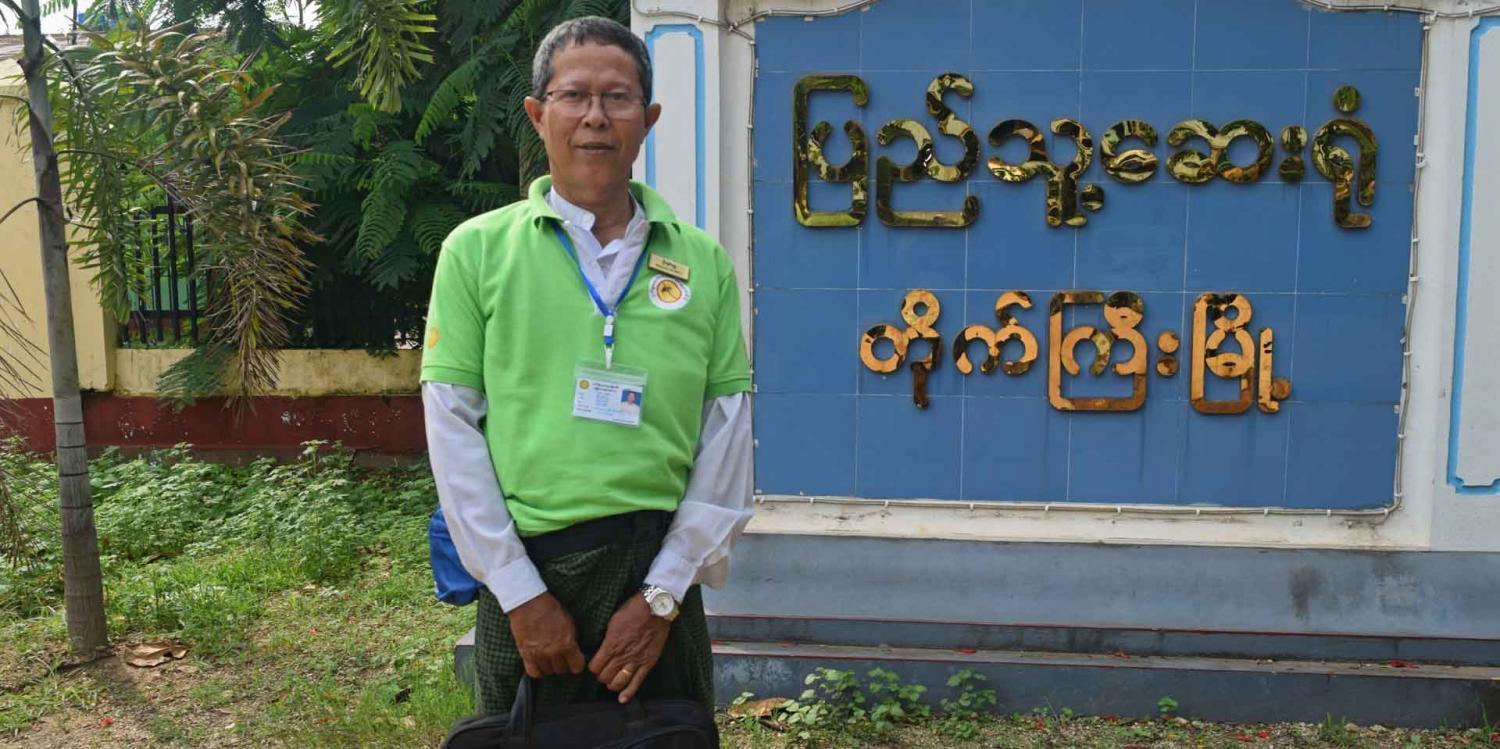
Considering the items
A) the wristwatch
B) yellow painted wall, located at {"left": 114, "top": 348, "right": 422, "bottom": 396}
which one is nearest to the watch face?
the wristwatch

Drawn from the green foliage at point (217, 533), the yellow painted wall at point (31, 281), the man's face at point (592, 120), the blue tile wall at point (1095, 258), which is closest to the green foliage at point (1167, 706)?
the blue tile wall at point (1095, 258)

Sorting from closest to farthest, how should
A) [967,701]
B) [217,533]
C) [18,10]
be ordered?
1. [967,701]
2. [18,10]
3. [217,533]

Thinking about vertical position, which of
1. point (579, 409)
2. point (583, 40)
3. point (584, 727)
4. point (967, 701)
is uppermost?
point (583, 40)

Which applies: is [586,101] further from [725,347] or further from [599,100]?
[725,347]

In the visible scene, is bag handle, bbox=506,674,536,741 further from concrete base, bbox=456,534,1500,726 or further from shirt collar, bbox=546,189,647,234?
concrete base, bbox=456,534,1500,726

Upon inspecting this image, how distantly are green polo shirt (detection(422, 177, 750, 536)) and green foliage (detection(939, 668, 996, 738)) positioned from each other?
2.09 m

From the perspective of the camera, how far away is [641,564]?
2174 millimetres

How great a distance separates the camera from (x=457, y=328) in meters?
2.12

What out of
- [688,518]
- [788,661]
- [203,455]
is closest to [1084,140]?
[788,661]

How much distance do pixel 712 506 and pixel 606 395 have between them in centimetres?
29

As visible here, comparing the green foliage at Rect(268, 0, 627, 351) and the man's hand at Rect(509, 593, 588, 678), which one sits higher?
the green foliage at Rect(268, 0, 627, 351)

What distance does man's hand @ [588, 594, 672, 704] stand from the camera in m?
2.13

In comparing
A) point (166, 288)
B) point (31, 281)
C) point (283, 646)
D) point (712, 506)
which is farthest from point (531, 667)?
point (31, 281)

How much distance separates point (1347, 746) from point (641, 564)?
8.70 feet
